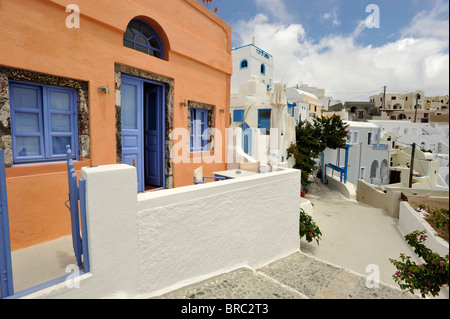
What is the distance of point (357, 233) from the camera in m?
8.34

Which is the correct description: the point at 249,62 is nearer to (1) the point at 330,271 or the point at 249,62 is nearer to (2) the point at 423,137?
(1) the point at 330,271

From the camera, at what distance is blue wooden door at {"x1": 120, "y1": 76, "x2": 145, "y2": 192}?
5.20 metres

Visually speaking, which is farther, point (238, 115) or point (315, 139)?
point (238, 115)

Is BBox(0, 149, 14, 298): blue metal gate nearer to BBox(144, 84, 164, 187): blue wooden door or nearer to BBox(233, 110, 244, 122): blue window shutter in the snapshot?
BBox(144, 84, 164, 187): blue wooden door

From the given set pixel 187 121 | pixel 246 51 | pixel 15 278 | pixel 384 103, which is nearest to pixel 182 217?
pixel 15 278

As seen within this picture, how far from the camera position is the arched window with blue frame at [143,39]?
522 centimetres

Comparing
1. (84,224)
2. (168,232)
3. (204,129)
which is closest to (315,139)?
(204,129)

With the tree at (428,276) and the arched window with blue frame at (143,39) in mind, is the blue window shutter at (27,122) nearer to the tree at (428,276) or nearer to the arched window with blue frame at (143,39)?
the arched window with blue frame at (143,39)

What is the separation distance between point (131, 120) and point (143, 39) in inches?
75.4

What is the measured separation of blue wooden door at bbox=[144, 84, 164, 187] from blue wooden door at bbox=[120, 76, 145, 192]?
0.59 meters

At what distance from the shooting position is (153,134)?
20.3 feet

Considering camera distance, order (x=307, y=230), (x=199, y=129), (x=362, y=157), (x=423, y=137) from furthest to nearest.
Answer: (x=423, y=137), (x=362, y=157), (x=199, y=129), (x=307, y=230)

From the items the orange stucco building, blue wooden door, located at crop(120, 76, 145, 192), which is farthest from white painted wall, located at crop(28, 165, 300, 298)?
blue wooden door, located at crop(120, 76, 145, 192)

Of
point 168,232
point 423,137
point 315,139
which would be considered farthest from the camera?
point 423,137
